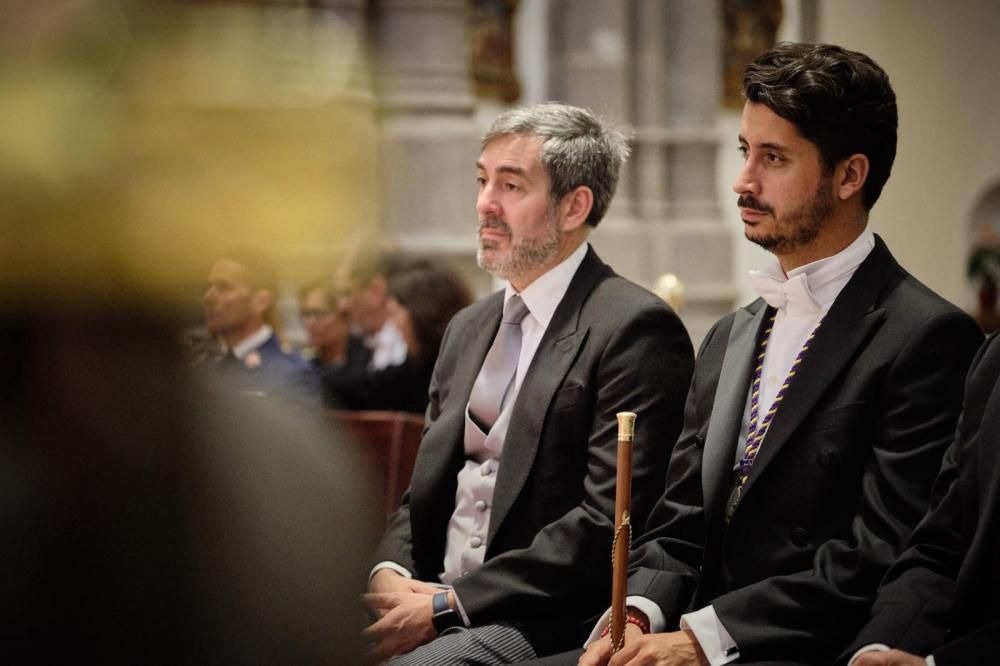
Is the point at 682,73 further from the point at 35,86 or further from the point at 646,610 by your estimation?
the point at 35,86

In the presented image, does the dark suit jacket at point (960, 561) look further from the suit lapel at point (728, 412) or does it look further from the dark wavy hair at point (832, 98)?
the dark wavy hair at point (832, 98)

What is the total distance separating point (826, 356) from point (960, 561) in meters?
0.50

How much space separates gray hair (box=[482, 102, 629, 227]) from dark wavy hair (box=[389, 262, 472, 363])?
199 centimetres

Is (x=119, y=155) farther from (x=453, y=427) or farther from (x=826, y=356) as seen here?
(x=453, y=427)

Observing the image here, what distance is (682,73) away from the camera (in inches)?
401

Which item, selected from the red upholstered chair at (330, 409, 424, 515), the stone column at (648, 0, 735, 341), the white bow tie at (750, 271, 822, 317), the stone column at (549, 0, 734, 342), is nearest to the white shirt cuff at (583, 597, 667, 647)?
the white bow tie at (750, 271, 822, 317)

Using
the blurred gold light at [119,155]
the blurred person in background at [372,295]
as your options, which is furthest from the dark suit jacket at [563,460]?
the blurred person in background at [372,295]

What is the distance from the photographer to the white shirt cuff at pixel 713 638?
8.85 feet

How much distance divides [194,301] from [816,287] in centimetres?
217

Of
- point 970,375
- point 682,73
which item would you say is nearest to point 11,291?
point 970,375

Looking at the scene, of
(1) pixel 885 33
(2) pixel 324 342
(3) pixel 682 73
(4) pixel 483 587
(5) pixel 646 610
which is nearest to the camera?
(5) pixel 646 610

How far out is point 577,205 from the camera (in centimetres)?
373

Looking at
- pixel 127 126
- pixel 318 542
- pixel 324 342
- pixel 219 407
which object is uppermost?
pixel 127 126

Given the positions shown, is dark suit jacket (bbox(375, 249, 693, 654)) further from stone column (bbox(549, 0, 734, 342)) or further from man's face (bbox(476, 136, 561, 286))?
stone column (bbox(549, 0, 734, 342))
